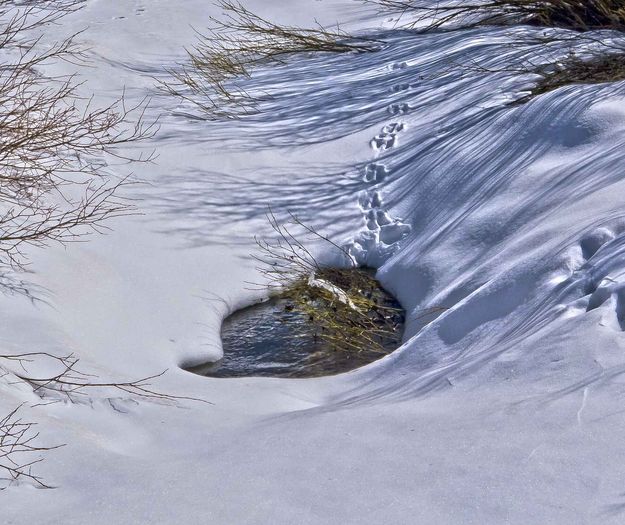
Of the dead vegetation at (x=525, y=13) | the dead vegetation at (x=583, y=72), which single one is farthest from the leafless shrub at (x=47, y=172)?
the dead vegetation at (x=525, y=13)

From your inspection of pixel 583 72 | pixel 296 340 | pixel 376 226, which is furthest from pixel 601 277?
pixel 583 72

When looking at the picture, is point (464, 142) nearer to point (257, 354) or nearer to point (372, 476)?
point (257, 354)

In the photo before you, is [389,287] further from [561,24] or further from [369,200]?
[561,24]

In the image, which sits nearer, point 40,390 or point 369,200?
point 40,390

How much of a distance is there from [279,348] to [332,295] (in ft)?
1.96

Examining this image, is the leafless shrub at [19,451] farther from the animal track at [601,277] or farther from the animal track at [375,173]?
the animal track at [375,173]

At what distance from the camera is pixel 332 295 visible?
6.88m

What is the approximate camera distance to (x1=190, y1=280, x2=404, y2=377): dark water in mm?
6188

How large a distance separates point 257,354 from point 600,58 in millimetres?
3821

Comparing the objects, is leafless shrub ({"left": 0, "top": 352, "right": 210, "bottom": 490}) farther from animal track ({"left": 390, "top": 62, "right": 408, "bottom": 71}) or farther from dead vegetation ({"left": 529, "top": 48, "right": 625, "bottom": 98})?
Answer: animal track ({"left": 390, "top": 62, "right": 408, "bottom": 71})

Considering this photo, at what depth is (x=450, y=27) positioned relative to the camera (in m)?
10.5

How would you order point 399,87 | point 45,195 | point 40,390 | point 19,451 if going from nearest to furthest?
point 19,451 < point 40,390 < point 45,195 < point 399,87

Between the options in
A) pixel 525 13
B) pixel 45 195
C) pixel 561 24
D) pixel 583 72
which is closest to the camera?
pixel 45 195

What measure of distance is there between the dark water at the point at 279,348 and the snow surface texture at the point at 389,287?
13 cm
